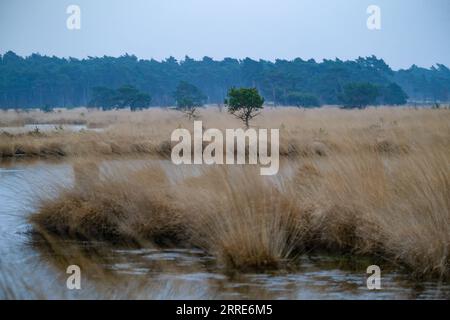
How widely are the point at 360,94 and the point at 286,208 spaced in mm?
45889

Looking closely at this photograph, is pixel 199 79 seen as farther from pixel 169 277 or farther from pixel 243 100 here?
pixel 169 277

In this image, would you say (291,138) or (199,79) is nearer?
(291,138)

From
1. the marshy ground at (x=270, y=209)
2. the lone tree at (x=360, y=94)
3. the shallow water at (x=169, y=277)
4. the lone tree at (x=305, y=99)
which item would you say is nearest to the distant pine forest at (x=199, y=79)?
the lone tree at (x=305, y=99)

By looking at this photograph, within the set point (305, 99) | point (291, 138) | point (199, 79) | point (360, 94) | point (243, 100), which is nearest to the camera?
point (291, 138)

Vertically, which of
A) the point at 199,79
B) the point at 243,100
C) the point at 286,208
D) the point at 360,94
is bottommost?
the point at 286,208

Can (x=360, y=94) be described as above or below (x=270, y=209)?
above

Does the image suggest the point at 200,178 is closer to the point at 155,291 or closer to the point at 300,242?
the point at 300,242

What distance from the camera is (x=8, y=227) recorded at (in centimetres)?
1052

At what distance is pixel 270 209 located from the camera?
842 cm

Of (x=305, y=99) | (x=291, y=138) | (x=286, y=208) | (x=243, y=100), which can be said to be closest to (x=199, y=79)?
(x=305, y=99)

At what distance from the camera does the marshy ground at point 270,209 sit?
25.3 ft

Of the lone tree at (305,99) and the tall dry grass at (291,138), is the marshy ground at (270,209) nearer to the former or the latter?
the tall dry grass at (291,138)

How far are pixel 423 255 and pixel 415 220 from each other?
0.43 metres

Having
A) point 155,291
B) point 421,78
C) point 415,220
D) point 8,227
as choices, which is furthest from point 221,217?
point 421,78
